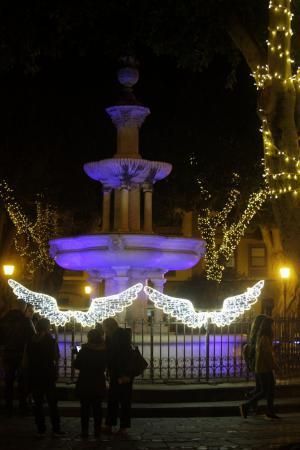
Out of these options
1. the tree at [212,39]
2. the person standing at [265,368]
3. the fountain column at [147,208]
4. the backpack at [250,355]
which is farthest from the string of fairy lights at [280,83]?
the fountain column at [147,208]

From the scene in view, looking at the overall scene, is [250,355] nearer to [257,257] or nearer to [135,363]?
[135,363]

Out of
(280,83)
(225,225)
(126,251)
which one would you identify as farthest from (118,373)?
(225,225)

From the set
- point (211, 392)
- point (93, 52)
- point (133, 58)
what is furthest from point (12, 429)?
point (93, 52)

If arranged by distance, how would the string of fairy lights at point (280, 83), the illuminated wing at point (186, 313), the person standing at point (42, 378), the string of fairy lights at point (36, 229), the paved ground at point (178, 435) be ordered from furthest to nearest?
the string of fairy lights at point (36, 229) < the illuminated wing at point (186, 313) < the string of fairy lights at point (280, 83) < the person standing at point (42, 378) < the paved ground at point (178, 435)

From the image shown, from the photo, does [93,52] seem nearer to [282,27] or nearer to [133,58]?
[133,58]

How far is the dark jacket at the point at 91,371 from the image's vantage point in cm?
1114

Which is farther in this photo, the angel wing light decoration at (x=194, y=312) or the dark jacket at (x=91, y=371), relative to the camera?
the angel wing light decoration at (x=194, y=312)

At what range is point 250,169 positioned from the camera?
29250mm

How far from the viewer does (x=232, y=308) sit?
650 inches

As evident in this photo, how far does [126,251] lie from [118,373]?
9.40 m

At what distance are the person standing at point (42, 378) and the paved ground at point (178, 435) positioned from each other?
0.86 feet

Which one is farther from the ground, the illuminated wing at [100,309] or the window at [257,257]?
the window at [257,257]

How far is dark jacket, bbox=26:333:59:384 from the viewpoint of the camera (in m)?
11.5

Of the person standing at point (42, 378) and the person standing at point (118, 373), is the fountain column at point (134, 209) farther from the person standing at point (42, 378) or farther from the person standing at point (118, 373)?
the person standing at point (42, 378)
